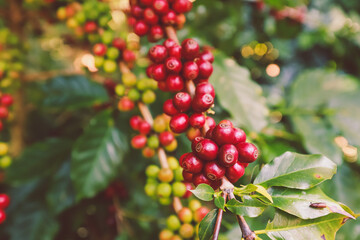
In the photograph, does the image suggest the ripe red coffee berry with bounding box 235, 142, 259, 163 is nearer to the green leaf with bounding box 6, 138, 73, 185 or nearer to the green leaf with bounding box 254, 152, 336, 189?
the green leaf with bounding box 254, 152, 336, 189

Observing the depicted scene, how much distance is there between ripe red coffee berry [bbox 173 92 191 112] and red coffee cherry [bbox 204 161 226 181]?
170 millimetres

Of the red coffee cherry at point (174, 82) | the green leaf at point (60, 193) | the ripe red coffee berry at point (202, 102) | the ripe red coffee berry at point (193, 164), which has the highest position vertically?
the red coffee cherry at point (174, 82)

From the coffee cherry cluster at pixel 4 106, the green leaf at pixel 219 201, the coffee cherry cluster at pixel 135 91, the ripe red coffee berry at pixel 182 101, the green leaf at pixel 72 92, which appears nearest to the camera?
the green leaf at pixel 219 201

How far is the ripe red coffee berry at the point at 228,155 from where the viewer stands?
1.99 ft

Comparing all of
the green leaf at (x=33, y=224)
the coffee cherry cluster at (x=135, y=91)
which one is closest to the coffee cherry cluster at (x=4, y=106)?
the green leaf at (x=33, y=224)

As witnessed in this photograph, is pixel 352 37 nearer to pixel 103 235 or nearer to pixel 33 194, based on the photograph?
pixel 103 235

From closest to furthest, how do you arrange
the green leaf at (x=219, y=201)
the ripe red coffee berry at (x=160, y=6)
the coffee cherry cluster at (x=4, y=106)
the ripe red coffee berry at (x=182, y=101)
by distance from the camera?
the green leaf at (x=219, y=201)
the ripe red coffee berry at (x=182, y=101)
the ripe red coffee berry at (x=160, y=6)
the coffee cherry cluster at (x=4, y=106)

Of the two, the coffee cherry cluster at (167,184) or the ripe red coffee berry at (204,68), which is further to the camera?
the coffee cherry cluster at (167,184)

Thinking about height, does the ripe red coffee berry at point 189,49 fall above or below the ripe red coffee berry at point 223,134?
above

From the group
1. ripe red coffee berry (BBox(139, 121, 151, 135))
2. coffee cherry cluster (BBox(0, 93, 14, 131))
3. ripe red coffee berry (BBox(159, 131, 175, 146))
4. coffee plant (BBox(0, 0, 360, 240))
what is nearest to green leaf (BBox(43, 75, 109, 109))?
coffee plant (BBox(0, 0, 360, 240))

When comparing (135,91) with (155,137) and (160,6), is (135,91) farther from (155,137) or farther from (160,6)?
(160,6)

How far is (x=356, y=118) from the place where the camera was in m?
1.47

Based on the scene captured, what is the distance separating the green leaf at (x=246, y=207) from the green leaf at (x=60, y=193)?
3.41ft

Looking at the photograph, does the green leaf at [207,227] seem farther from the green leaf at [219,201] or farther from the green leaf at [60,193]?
the green leaf at [60,193]
